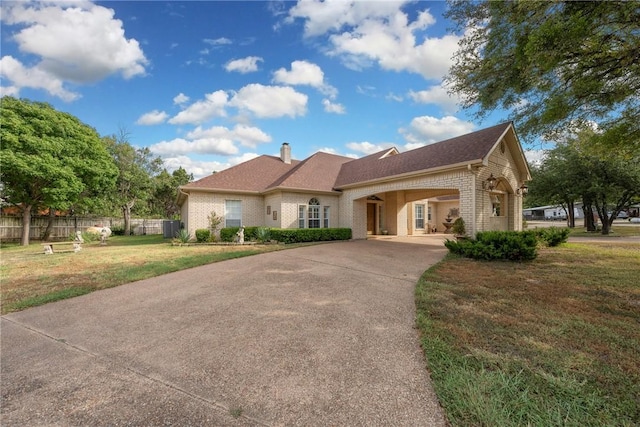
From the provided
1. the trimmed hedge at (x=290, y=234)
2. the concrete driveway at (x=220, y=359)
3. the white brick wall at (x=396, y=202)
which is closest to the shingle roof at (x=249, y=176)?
the white brick wall at (x=396, y=202)

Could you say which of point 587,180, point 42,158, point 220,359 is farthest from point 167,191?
point 587,180

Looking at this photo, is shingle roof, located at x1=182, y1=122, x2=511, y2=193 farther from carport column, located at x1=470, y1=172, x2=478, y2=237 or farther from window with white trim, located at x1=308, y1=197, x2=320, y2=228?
window with white trim, located at x1=308, y1=197, x2=320, y2=228

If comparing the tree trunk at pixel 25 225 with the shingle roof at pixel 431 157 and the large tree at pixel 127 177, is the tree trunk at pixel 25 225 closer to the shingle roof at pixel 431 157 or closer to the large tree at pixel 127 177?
the large tree at pixel 127 177

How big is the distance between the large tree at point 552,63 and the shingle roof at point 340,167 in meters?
2.93

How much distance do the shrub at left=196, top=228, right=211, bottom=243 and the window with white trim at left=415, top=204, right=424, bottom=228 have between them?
15.1 meters

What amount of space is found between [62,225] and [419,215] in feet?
93.1

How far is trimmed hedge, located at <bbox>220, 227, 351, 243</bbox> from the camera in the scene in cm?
1392

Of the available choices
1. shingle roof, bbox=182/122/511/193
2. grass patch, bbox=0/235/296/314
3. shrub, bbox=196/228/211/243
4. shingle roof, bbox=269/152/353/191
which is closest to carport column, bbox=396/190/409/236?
shingle roof, bbox=182/122/511/193

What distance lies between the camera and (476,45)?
763cm

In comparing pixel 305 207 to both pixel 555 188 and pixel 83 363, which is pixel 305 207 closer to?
pixel 83 363

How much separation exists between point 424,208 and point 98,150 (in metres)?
24.8

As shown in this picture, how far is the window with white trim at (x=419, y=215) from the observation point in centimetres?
2112

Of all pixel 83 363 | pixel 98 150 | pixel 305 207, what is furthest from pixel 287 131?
pixel 83 363

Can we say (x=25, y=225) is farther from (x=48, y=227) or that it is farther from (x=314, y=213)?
(x=314, y=213)
